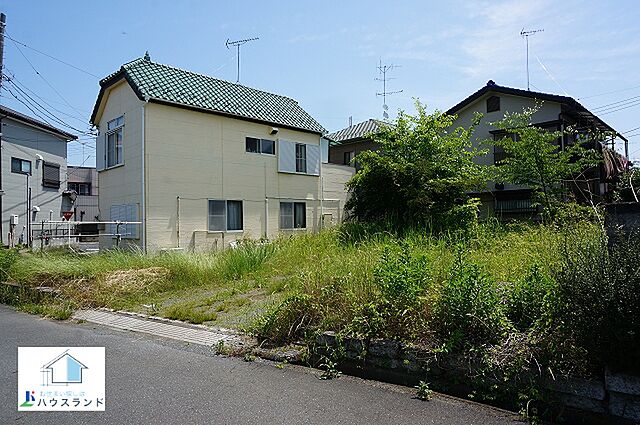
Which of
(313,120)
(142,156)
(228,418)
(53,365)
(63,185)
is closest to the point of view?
(228,418)

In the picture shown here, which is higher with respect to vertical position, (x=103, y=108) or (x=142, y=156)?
(x=103, y=108)

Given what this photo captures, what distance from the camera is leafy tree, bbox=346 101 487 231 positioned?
11.9m

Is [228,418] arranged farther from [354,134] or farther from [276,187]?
[354,134]

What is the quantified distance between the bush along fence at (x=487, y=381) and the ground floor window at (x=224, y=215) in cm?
1135

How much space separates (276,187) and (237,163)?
1978 millimetres

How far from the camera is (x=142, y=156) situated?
13.7 metres

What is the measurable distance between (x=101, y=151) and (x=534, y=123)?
56.6 ft

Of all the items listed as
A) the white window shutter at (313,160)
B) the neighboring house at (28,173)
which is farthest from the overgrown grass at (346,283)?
the neighboring house at (28,173)

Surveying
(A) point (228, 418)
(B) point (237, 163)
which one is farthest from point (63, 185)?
(A) point (228, 418)

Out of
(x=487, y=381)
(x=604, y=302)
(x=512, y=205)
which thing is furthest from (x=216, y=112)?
(x=604, y=302)

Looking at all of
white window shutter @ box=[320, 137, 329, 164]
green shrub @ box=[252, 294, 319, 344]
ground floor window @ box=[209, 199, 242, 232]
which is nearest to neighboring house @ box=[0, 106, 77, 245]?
ground floor window @ box=[209, 199, 242, 232]

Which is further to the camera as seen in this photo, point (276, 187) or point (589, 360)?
point (276, 187)

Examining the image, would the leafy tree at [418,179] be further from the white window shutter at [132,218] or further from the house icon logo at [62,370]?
the house icon logo at [62,370]

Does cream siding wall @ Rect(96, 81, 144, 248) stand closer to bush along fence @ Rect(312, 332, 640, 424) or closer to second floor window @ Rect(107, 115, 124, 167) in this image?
second floor window @ Rect(107, 115, 124, 167)
